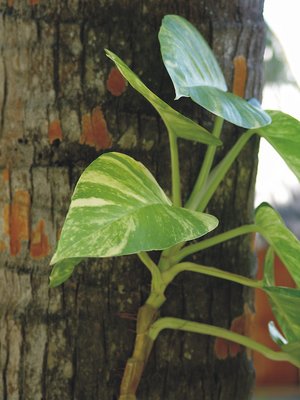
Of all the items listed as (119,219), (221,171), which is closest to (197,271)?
(221,171)

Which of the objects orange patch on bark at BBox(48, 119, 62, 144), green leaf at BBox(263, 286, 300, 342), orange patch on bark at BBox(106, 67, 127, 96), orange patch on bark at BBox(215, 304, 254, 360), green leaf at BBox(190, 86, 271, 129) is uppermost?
orange patch on bark at BBox(106, 67, 127, 96)

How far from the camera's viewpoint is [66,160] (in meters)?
1.01

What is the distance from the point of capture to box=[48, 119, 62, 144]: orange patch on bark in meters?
1.00

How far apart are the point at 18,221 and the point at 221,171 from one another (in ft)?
0.97

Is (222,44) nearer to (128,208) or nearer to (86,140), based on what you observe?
(86,140)

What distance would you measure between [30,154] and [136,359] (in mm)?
324

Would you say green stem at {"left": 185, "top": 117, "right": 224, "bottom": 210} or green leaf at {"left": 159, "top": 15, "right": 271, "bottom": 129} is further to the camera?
green stem at {"left": 185, "top": 117, "right": 224, "bottom": 210}

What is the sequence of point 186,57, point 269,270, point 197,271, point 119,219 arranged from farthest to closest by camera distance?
point 269,270 < point 197,271 < point 186,57 < point 119,219

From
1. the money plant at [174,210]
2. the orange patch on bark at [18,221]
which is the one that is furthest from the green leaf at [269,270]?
the orange patch on bark at [18,221]

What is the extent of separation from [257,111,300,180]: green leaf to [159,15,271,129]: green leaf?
0.22 feet

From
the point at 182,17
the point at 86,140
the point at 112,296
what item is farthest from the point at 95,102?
the point at 112,296

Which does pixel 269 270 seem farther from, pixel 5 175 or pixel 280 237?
pixel 5 175

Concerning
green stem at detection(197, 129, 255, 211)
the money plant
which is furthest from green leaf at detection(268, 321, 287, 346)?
green stem at detection(197, 129, 255, 211)

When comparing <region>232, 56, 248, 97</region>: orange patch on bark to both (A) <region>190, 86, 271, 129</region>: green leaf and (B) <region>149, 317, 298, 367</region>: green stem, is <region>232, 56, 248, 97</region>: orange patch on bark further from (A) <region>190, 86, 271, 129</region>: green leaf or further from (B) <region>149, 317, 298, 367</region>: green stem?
(B) <region>149, 317, 298, 367</region>: green stem
